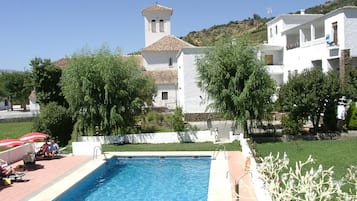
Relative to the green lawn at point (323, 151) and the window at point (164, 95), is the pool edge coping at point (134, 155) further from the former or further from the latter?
the window at point (164, 95)

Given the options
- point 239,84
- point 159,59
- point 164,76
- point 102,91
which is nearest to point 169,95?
point 164,76

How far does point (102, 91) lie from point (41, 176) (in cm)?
1005

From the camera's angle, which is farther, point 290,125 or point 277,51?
point 277,51

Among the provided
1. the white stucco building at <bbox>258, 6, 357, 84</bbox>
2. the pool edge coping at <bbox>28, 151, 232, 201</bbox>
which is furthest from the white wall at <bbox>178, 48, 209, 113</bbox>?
the pool edge coping at <bbox>28, 151, 232, 201</bbox>

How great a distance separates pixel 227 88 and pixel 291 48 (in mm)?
17447

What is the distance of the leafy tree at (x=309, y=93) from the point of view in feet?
80.8

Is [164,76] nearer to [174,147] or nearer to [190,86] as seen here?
[190,86]

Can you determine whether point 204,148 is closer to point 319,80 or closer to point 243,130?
point 243,130

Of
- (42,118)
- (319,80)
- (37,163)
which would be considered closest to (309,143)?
(319,80)

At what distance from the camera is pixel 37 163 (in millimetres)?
20734

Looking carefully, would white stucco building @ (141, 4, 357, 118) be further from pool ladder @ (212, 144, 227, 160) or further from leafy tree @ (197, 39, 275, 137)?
pool ladder @ (212, 144, 227, 160)

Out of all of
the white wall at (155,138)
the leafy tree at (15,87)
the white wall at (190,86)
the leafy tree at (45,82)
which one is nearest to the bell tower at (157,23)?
the leafy tree at (45,82)

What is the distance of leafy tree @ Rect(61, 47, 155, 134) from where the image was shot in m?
26.5

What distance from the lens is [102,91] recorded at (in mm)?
26766
